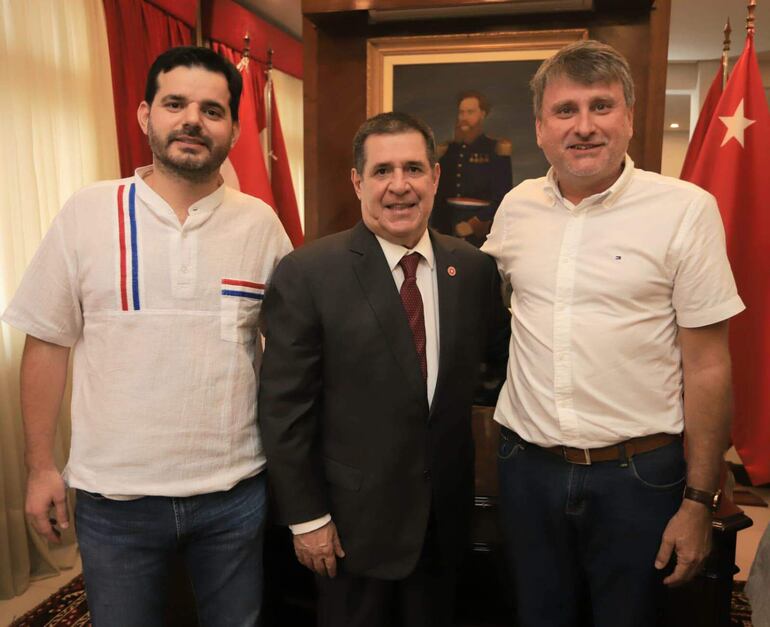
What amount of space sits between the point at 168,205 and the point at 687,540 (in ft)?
4.30

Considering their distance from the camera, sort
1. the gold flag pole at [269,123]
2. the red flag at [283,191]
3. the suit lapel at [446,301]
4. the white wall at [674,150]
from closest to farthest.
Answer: the suit lapel at [446,301]
the gold flag pole at [269,123]
the red flag at [283,191]
the white wall at [674,150]

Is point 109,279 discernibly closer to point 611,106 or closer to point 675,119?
point 611,106

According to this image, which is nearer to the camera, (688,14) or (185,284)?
(185,284)

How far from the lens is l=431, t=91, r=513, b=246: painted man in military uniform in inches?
99.0

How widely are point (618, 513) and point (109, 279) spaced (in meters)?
1.18

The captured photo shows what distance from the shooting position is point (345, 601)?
1.48 meters

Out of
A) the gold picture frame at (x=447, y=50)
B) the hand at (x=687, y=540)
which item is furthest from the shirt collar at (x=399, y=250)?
the gold picture frame at (x=447, y=50)

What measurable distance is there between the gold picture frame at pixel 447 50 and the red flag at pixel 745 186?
3.91 feet

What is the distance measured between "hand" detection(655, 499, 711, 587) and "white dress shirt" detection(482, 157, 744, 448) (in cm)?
17

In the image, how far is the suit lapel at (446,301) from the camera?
1.43m

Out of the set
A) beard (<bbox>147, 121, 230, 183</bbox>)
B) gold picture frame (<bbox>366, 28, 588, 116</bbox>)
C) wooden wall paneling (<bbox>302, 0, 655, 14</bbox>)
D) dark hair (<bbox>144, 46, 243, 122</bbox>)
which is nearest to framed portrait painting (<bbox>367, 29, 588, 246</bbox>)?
gold picture frame (<bbox>366, 28, 588, 116</bbox>)

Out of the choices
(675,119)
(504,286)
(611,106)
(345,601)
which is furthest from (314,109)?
(675,119)

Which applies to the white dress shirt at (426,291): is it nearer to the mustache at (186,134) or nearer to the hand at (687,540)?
the mustache at (186,134)

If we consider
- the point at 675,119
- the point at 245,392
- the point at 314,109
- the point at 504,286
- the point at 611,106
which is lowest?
the point at 245,392
